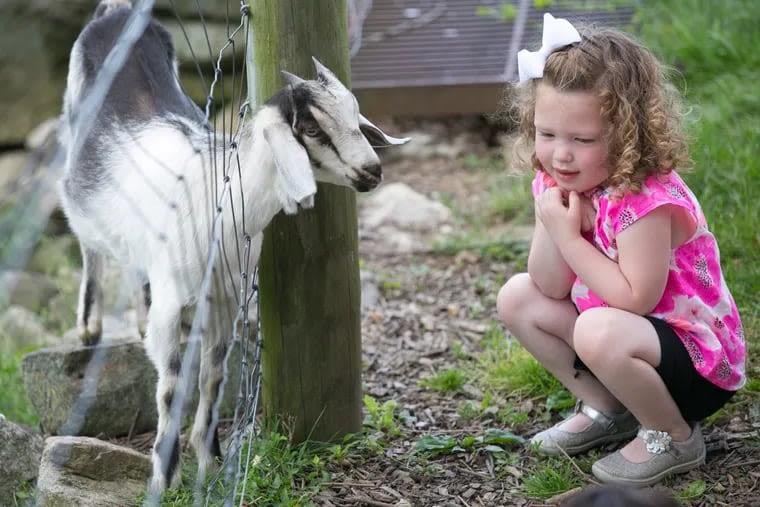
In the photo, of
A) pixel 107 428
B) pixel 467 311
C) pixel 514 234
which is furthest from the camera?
pixel 514 234

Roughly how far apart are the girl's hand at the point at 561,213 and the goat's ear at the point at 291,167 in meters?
0.69

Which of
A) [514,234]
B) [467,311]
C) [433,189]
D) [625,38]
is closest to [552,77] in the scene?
[625,38]

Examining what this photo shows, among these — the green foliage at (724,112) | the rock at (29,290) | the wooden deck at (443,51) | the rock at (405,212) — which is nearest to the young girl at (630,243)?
the green foliage at (724,112)

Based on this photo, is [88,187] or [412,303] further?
[412,303]

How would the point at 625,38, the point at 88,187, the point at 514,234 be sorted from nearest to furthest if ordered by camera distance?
the point at 625,38 → the point at 88,187 → the point at 514,234

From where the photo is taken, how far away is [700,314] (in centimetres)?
266

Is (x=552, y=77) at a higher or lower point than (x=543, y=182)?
higher

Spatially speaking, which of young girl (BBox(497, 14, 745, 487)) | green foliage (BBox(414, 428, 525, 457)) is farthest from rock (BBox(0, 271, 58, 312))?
young girl (BBox(497, 14, 745, 487))

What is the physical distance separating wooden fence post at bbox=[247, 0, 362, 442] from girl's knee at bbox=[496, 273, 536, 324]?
1.45 ft

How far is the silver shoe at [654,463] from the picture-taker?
2.72 meters

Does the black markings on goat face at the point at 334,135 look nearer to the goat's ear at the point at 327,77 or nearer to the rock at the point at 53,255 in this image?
the goat's ear at the point at 327,77

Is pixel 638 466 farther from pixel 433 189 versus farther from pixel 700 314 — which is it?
pixel 433 189

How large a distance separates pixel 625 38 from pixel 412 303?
2170mm

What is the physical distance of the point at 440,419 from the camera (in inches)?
131
